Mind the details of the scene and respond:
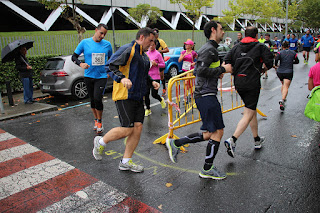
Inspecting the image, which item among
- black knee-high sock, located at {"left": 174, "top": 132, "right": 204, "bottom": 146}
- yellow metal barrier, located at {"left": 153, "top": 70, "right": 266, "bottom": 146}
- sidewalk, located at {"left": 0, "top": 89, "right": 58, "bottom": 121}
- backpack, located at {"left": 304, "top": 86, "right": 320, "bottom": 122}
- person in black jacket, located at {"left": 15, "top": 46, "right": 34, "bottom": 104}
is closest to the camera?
black knee-high sock, located at {"left": 174, "top": 132, "right": 204, "bottom": 146}

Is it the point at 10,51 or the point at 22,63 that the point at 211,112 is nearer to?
the point at 10,51

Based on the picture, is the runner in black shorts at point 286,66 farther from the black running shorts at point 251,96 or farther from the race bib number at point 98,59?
the race bib number at point 98,59

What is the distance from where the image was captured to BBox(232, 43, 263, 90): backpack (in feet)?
14.0

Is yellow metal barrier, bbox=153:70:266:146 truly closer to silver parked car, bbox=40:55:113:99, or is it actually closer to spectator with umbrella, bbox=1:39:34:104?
silver parked car, bbox=40:55:113:99

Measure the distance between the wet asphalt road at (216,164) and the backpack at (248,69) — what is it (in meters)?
1.20

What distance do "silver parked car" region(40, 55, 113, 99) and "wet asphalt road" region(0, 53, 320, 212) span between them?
2.38 m

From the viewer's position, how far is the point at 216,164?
4.23 metres

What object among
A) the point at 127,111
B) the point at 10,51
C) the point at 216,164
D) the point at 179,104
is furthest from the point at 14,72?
the point at 216,164

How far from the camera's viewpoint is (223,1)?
140 ft

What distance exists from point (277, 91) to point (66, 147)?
308 inches

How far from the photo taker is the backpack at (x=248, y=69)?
4.27 meters

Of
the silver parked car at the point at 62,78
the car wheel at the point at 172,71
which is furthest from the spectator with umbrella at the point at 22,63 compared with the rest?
the car wheel at the point at 172,71

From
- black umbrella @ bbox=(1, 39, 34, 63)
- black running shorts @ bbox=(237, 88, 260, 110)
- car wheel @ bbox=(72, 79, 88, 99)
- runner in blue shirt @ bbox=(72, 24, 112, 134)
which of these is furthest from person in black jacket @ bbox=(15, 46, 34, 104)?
black running shorts @ bbox=(237, 88, 260, 110)

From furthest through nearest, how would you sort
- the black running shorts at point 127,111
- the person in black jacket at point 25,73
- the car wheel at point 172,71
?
the car wheel at point 172,71
the person in black jacket at point 25,73
the black running shorts at point 127,111
